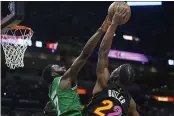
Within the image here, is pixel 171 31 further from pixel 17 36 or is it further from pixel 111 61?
pixel 17 36

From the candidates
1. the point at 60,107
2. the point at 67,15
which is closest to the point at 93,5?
the point at 67,15

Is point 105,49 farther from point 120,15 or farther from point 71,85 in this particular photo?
point 71,85

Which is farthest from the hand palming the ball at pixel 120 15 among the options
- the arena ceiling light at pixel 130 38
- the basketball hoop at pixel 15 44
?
the arena ceiling light at pixel 130 38

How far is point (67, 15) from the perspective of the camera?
15.9 m

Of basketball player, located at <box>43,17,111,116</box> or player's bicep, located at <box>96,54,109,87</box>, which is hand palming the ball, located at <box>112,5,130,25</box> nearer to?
basketball player, located at <box>43,17,111,116</box>

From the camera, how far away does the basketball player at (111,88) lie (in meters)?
3.25

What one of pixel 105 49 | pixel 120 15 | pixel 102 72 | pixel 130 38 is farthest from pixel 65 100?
pixel 130 38

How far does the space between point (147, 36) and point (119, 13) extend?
15687 mm

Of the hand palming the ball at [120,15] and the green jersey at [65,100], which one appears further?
the green jersey at [65,100]

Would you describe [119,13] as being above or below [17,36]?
above

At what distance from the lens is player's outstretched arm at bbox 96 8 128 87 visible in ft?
11.0

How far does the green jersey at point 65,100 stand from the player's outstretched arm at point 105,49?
0.35 meters

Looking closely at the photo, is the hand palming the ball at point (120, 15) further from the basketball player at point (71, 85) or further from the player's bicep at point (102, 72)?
the player's bicep at point (102, 72)

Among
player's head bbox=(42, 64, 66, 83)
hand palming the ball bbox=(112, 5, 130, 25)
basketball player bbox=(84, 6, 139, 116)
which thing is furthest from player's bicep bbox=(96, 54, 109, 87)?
player's head bbox=(42, 64, 66, 83)
